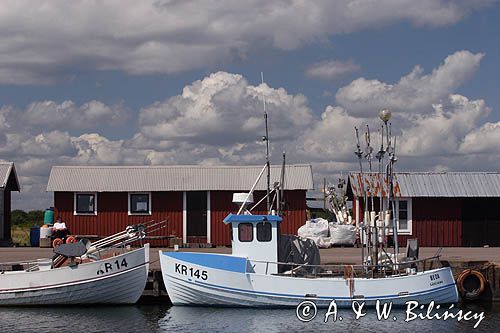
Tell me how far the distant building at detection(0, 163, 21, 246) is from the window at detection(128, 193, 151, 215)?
6771 millimetres

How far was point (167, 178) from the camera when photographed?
41469 millimetres

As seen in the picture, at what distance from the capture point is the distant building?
145ft

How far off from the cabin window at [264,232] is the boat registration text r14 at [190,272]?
1984 millimetres

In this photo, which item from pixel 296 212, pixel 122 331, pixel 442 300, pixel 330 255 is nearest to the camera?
pixel 122 331

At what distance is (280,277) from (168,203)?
1512cm

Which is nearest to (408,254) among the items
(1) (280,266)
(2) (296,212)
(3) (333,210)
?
(1) (280,266)

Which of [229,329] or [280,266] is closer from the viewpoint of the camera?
[229,329]

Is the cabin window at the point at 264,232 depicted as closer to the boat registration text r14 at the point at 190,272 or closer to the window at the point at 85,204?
the boat registration text r14 at the point at 190,272

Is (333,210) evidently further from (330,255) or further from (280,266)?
(280,266)

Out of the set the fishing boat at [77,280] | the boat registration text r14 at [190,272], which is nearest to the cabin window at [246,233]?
the boat registration text r14 at [190,272]

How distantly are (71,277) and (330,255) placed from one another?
435 inches

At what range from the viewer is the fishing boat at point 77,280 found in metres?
27.8

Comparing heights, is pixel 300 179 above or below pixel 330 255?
above

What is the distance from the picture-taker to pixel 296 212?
40.9 m
